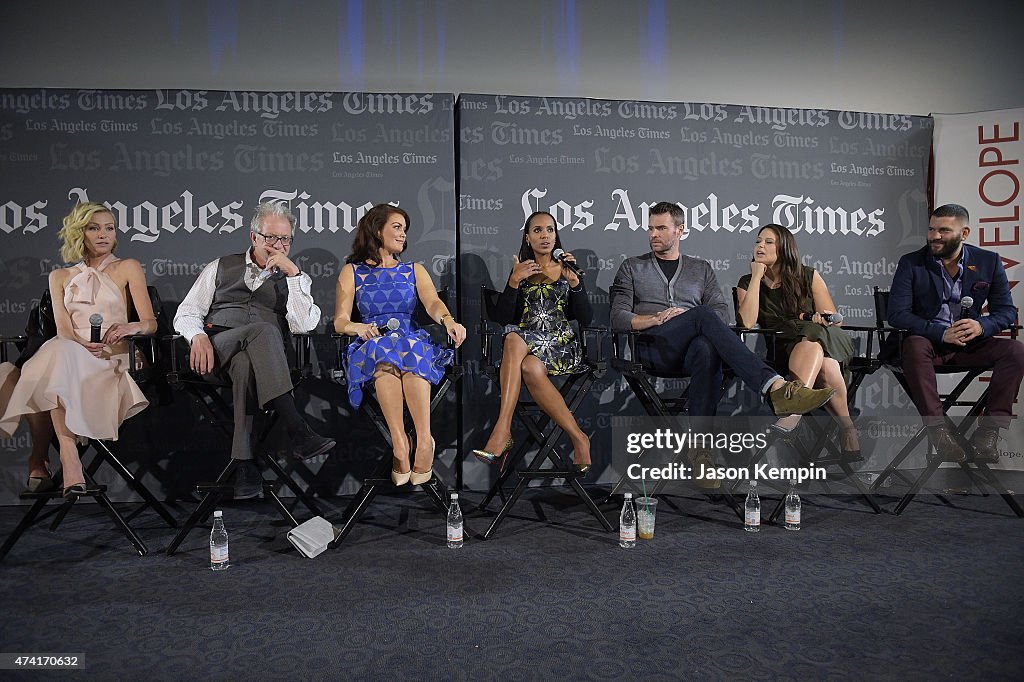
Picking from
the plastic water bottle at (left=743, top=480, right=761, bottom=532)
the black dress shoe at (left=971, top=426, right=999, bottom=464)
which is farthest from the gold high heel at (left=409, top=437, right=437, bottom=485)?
the black dress shoe at (left=971, top=426, right=999, bottom=464)

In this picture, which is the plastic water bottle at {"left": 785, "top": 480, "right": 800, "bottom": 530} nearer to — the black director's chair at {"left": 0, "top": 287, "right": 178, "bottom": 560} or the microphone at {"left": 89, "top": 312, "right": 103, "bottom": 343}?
the black director's chair at {"left": 0, "top": 287, "right": 178, "bottom": 560}

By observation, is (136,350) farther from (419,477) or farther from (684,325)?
(684,325)

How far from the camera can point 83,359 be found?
311cm

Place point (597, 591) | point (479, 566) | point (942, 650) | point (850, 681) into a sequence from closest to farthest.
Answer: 1. point (850, 681)
2. point (942, 650)
3. point (597, 591)
4. point (479, 566)

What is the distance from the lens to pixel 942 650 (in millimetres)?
2055

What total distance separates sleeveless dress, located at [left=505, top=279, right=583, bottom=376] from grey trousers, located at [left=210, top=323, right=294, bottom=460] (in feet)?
3.69

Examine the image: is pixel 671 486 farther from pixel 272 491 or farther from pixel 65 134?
pixel 65 134

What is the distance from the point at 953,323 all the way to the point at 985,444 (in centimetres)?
66

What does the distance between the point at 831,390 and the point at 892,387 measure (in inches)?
71.0

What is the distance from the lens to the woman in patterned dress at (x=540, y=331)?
340 cm

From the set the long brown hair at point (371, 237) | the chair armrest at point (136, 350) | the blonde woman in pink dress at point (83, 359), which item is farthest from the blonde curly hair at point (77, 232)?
the long brown hair at point (371, 237)

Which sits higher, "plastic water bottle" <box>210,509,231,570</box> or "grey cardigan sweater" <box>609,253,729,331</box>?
"grey cardigan sweater" <box>609,253,729,331</box>

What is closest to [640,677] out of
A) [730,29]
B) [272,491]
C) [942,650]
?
[942,650]

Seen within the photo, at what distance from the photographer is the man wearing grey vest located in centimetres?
309
